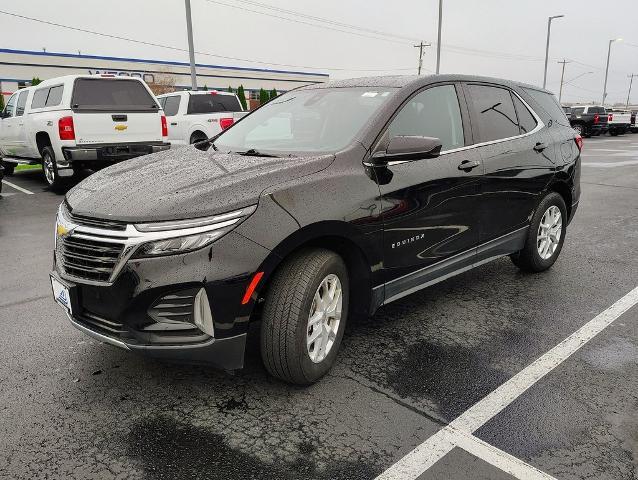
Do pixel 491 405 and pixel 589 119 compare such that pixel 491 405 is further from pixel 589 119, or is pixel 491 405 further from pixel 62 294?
pixel 589 119

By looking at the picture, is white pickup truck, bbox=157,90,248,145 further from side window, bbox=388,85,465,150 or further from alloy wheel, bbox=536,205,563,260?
side window, bbox=388,85,465,150

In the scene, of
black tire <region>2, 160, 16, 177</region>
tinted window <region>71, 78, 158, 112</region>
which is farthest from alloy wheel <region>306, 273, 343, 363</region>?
black tire <region>2, 160, 16, 177</region>

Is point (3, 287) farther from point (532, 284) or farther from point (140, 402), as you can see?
point (532, 284)

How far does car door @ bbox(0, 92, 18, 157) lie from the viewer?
11.7m

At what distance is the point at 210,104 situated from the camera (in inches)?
544

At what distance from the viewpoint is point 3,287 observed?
4.70 m

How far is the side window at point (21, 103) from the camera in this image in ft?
37.0

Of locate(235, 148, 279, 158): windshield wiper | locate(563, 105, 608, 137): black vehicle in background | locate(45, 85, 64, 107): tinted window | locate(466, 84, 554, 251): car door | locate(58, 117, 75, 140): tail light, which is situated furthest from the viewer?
locate(563, 105, 608, 137): black vehicle in background

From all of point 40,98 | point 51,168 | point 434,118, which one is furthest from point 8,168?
point 434,118

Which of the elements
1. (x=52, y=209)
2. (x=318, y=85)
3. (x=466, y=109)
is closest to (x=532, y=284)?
(x=466, y=109)

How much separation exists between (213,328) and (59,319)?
200 cm

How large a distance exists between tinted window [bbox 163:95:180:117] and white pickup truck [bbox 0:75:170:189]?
3625 millimetres

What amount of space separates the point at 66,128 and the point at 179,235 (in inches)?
314

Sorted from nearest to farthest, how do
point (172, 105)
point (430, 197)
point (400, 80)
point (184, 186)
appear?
point (184, 186) → point (430, 197) → point (400, 80) → point (172, 105)
